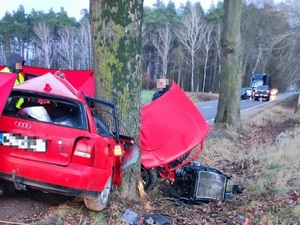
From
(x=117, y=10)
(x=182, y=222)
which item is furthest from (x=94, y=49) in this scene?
(x=182, y=222)

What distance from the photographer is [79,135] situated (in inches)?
171

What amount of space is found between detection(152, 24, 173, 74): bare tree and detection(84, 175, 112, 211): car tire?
67600 millimetres

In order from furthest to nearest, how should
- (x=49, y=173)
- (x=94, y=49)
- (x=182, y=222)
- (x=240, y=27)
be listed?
1. (x=240, y=27)
2. (x=94, y=49)
3. (x=182, y=222)
4. (x=49, y=173)

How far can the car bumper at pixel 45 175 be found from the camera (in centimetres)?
425

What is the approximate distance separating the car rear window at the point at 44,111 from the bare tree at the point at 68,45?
2785 inches

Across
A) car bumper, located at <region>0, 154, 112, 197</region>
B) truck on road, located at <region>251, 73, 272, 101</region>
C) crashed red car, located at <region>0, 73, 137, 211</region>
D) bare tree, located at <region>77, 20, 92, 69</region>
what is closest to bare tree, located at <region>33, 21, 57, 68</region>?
bare tree, located at <region>77, 20, 92, 69</region>

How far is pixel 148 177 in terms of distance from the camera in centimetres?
662

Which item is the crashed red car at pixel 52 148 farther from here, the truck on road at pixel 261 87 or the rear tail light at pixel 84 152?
the truck on road at pixel 261 87

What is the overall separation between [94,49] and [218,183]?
123 inches

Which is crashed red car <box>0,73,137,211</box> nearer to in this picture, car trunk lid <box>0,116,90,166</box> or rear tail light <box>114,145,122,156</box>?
car trunk lid <box>0,116,90,166</box>

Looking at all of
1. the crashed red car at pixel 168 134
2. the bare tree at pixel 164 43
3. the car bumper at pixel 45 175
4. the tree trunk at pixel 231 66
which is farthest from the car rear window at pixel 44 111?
the bare tree at pixel 164 43

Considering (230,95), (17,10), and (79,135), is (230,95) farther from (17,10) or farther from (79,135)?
(17,10)

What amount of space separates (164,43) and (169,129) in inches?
2746

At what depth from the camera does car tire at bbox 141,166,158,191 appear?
6.59 m
